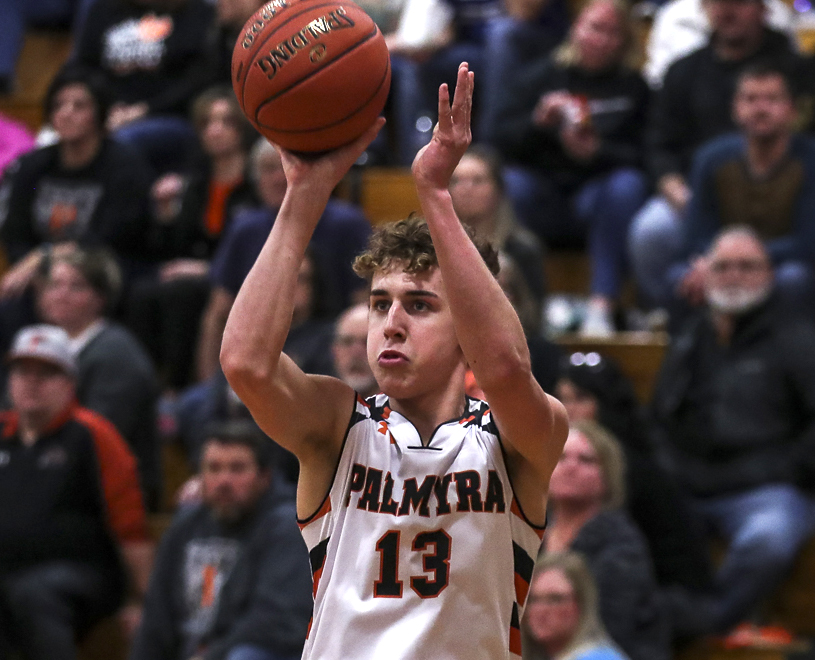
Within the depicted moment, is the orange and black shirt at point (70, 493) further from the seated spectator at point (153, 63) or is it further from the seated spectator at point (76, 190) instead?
the seated spectator at point (153, 63)

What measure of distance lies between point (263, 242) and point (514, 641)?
4.61m

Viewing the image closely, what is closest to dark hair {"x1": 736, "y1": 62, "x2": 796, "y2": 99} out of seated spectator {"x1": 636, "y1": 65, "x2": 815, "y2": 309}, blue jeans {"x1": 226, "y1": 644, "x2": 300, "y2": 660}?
seated spectator {"x1": 636, "y1": 65, "x2": 815, "y2": 309}

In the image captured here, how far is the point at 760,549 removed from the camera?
6098 millimetres

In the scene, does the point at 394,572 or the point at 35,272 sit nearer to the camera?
the point at 394,572

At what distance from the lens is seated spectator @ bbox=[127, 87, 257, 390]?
7.99 m

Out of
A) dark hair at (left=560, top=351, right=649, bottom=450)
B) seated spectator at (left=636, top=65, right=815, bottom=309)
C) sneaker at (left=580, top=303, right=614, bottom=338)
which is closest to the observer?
dark hair at (left=560, top=351, right=649, bottom=450)

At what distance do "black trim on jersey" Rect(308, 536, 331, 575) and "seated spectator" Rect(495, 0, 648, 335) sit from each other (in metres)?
5.20

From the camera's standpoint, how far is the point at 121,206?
8.31 metres

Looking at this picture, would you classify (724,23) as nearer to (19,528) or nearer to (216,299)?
(216,299)

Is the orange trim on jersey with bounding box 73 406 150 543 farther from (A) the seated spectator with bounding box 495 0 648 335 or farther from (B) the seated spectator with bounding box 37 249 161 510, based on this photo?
(A) the seated spectator with bounding box 495 0 648 335

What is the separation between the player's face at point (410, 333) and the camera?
2916mm

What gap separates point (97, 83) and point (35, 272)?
4.20 feet

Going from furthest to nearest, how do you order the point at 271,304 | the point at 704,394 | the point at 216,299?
the point at 216,299
the point at 704,394
the point at 271,304

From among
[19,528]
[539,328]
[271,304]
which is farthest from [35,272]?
[271,304]
